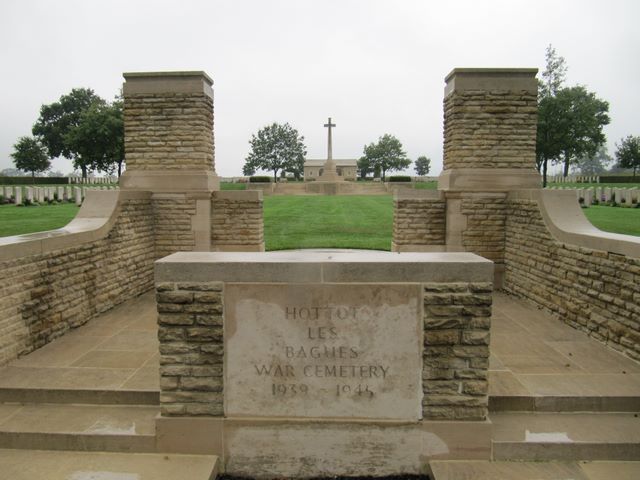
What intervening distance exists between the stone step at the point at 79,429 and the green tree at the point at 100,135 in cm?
3605

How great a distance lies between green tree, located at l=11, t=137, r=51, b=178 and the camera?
53594 mm

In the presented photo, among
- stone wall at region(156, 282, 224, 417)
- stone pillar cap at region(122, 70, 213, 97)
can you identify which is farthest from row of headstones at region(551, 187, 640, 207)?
stone wall at region(156, 282, 224, 417)

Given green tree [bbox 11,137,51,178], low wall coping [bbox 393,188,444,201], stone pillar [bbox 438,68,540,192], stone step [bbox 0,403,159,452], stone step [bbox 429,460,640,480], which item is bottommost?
stone step [bbox 429,460,640,480]

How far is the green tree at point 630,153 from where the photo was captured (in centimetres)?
4388

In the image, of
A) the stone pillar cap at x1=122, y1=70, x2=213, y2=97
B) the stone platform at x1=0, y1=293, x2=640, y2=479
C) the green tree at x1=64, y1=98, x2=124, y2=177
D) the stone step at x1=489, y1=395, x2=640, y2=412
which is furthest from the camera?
the green tree at x1=64, y1=98, x2=124, y2=177

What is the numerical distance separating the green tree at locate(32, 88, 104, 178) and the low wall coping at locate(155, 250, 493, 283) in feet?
199

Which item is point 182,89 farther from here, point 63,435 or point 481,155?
point 63,435

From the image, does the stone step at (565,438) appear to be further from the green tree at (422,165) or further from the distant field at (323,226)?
the green tree at (422,165)

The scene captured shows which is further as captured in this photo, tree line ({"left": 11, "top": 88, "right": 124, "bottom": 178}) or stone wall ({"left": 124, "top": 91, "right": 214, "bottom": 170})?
tree line ({"left": 11, "top": 88, "right": 124, "bottom": 178})

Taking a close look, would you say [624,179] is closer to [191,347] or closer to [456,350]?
[456,350]

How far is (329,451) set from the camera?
3.42m

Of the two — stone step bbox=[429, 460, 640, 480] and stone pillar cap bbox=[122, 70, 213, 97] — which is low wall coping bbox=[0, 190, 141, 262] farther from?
stone step bbox=[429, 460, 640, 480]

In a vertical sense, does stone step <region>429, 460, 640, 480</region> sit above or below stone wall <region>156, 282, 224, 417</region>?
below

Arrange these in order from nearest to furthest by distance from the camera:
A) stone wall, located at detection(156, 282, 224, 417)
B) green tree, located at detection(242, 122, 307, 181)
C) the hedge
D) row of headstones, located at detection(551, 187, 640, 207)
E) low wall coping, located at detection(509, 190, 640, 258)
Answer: stone wall, located at detection(156, 282, 224, 417) < low wall coping, located at detection(509, 190, 640, 258) < row of headstones, located at detection(551, 187, 640, 207) < the hedge < green tree, located at detection(242, 122, 307, 181)
